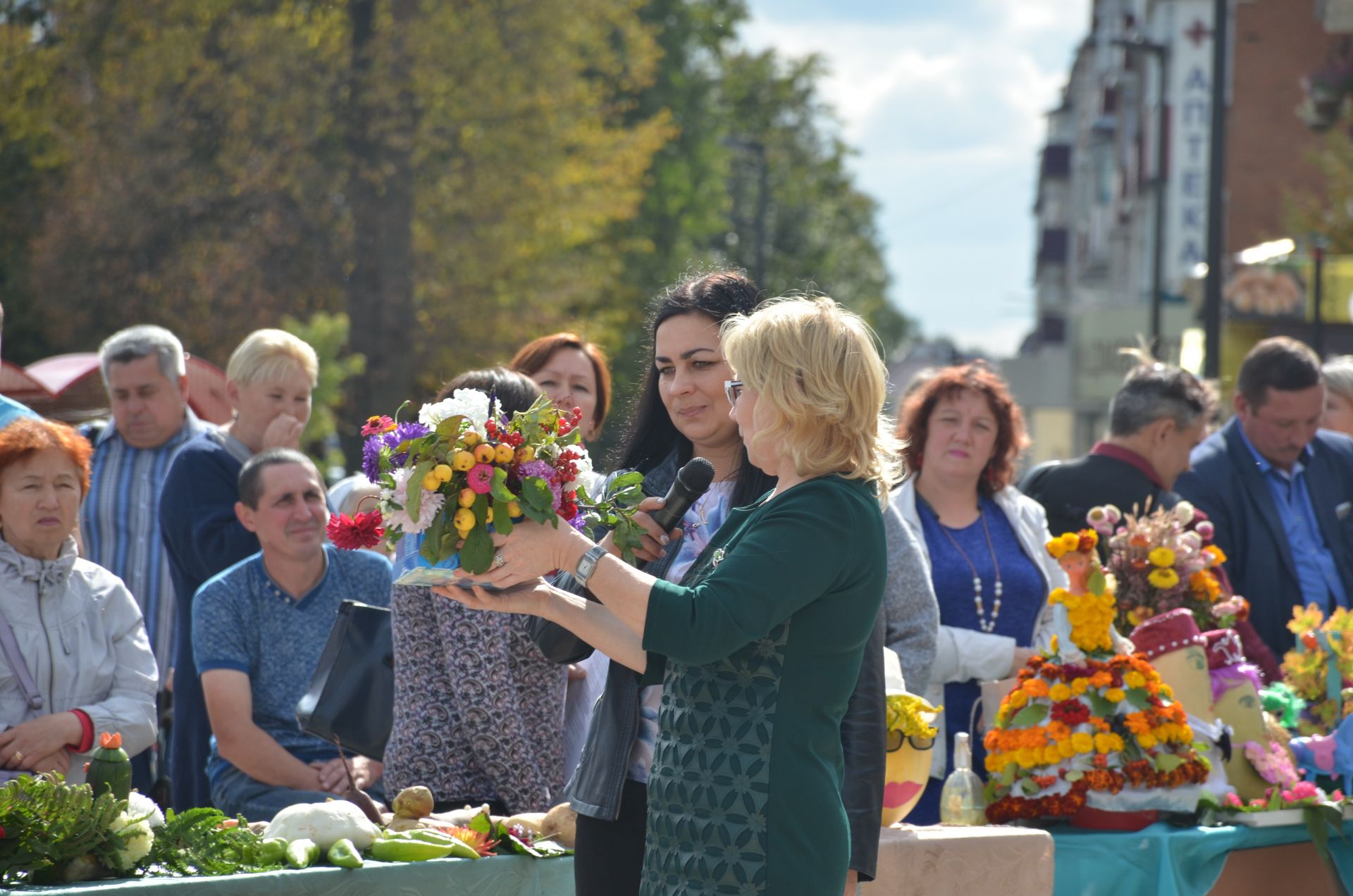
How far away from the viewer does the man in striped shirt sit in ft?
20.7

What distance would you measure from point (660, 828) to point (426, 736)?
1.43m

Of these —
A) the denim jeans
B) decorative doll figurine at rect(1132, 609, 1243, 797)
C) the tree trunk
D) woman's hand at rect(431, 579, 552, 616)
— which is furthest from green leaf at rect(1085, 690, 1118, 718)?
the tree trunk

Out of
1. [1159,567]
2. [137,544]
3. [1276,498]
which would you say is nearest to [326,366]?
[137,544]

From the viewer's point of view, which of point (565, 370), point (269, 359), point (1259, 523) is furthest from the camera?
point (1259, 523)

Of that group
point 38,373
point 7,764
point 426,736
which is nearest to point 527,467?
point 426,736

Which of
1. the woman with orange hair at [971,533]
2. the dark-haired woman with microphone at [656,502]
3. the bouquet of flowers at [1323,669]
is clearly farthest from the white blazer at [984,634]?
the dark-haired woman with microphone at [656,502]

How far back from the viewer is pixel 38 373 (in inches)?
416

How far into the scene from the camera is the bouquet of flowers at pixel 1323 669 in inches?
207

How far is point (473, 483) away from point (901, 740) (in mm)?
1760

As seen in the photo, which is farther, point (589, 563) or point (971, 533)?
point (971, 533)

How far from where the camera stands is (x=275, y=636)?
5.15 m

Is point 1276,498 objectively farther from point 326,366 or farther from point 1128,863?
point 326,366

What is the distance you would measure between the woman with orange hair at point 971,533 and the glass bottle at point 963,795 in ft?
1.42

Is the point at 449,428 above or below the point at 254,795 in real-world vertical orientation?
above
